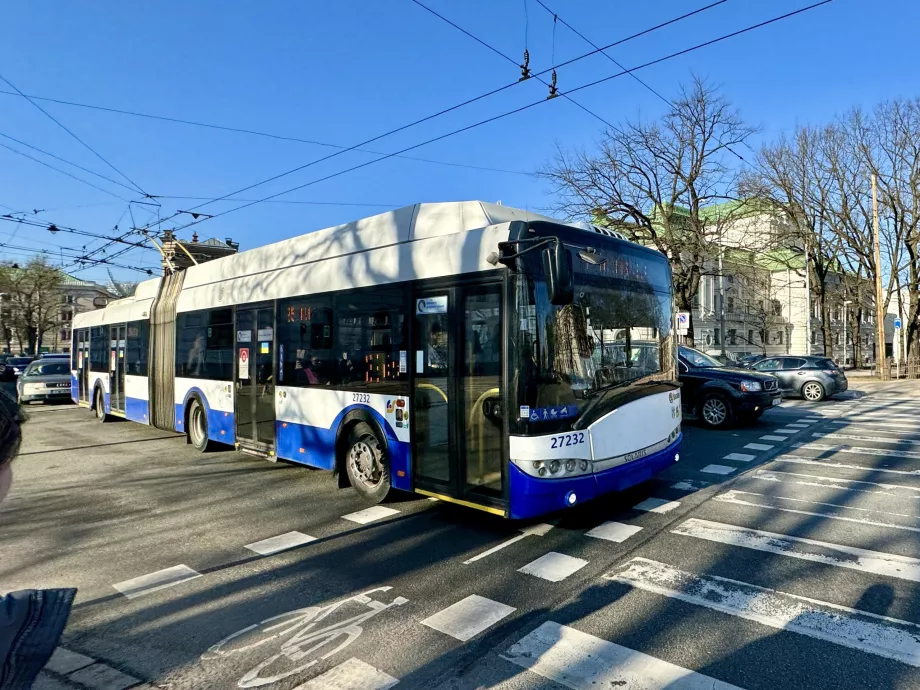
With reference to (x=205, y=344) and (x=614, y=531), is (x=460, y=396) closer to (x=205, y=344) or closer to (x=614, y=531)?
(x=614, y=531)

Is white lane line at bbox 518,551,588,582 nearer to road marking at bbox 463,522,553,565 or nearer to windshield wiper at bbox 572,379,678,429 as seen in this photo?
road marking at bbox 463,522,553,565

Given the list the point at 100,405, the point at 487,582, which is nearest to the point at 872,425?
Answer: the point at 487,582

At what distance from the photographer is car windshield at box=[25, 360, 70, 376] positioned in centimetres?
2180

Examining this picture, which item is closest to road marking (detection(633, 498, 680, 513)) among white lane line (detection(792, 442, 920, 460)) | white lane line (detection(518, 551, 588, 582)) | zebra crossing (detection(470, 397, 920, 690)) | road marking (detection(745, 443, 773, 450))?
zebra crossing (detection(470, 397, 920, 690))

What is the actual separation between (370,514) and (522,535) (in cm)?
178

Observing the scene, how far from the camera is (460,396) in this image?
5539mm

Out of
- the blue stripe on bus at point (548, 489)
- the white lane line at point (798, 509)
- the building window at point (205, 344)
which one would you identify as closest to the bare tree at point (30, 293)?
the building window at point (205, 344)

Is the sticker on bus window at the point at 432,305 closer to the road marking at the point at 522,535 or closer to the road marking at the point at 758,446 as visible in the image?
the road marking at the point at 522,535

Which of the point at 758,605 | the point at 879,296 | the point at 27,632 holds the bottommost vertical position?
the point at 758,605

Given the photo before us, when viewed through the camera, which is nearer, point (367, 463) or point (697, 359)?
point (367, 463)

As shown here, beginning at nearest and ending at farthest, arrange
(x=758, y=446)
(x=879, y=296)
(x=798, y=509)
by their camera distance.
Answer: (x=798, y=509), (x=758, y=446), (x=879, y=296)

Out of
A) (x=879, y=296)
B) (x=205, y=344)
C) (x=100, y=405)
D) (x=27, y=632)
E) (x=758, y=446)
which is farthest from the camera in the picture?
(x=879, y=296)

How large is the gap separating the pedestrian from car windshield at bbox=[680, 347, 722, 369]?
13348mm

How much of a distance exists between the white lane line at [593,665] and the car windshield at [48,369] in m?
24.1
